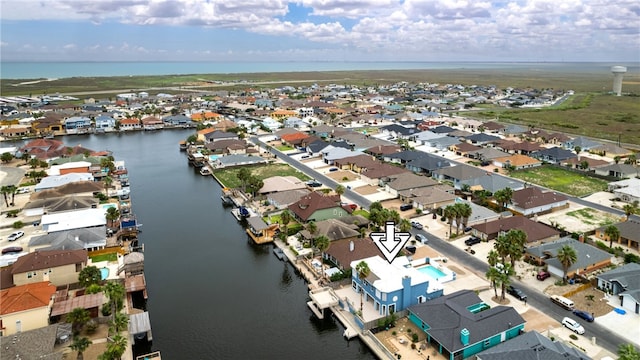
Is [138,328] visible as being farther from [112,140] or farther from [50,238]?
[112,140]

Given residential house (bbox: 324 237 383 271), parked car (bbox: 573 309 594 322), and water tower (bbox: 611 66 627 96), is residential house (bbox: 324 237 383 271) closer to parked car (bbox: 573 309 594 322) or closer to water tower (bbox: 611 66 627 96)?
parked car (bbox: 573 309 594 322)

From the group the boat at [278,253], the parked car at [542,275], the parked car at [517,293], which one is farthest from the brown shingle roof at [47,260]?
the parked car at [542,275]

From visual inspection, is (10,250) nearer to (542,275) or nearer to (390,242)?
(390,242)

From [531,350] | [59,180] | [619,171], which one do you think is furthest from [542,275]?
[59,180]

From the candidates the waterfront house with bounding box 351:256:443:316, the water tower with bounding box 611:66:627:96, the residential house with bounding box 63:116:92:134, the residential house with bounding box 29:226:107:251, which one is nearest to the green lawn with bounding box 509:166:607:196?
the waterfront house with bounding box 351:256:443:316

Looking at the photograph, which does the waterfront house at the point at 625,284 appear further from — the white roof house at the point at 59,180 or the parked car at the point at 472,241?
the white roof house at the point at 59,180

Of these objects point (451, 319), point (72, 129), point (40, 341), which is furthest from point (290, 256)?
point (72, 129)
